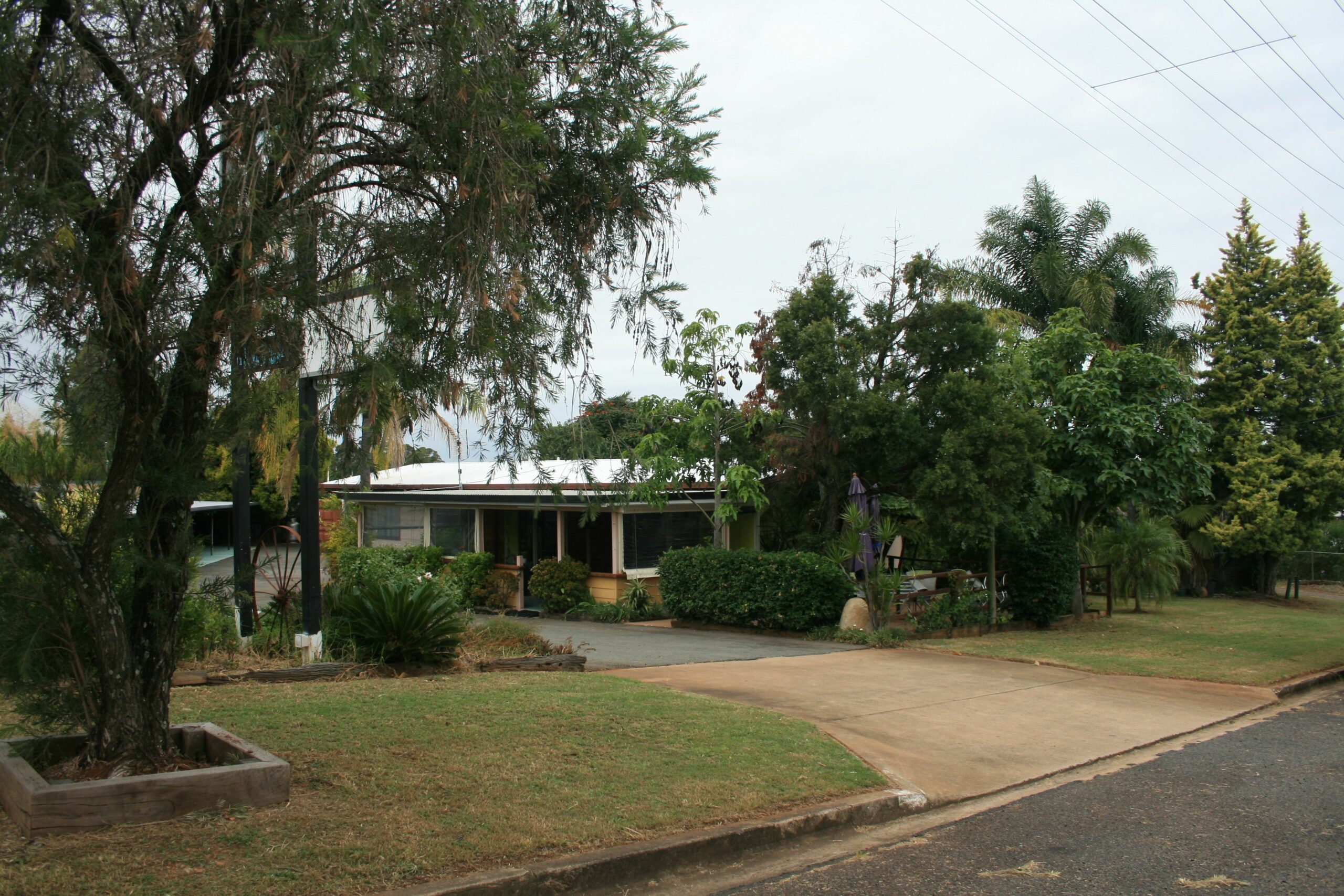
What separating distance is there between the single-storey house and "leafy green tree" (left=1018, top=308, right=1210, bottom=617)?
20.3 ft

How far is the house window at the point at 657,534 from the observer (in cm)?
2088

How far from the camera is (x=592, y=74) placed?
298 inches

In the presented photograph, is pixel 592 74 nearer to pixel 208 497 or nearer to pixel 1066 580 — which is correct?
pixel 208 497

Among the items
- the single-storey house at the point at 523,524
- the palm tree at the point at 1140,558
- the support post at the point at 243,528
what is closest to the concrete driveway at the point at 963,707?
the support post at the point at 243,528

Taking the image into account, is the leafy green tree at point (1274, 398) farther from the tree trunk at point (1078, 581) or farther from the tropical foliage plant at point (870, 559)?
the tropical foliage plant at point (870, 559)

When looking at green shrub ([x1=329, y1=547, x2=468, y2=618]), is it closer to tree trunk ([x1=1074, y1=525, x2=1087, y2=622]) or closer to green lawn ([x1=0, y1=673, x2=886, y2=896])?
green lawn ([x1=0, y1=673, x2=886, y2=896])

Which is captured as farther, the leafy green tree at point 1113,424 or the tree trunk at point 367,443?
the leafy green tree at point 1113,424

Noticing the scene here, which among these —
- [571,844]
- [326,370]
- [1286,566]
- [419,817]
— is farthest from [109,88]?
[1286,566]

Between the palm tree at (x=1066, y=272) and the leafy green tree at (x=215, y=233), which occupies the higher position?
the palm tree at (x=1066, y=272)

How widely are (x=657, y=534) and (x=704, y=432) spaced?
343cm

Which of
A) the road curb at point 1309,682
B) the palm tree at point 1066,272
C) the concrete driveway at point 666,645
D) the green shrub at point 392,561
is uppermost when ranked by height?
the palm tree at point 1066,272

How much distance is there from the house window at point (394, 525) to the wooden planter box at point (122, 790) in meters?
18.1

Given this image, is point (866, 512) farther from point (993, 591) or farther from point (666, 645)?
point (666, 645)

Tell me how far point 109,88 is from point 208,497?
248 centimetres
